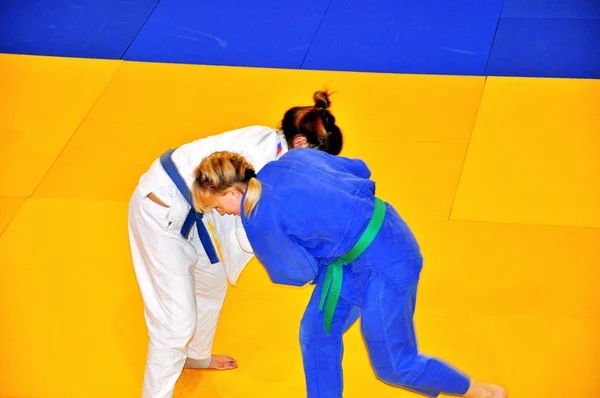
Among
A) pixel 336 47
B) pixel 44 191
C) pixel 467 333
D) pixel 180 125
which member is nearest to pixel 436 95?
pixel 336 47

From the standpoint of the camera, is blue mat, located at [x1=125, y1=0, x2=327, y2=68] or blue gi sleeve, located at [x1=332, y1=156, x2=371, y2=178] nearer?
blue gi sleeve, located at [x1=332, y1=156, x2=371, y2=178]

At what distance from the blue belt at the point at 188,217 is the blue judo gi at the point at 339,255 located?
46 centimetres

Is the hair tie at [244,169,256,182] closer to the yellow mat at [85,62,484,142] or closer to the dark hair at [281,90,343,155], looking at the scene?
the dark hair at [281,90,343,155]

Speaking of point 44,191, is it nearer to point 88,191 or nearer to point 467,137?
point 88,191

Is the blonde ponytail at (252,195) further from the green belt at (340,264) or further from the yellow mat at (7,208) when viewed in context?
the yellow mat at (7,208)

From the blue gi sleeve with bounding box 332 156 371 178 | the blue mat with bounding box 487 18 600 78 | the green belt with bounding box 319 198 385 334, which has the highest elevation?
the blue mat with bounding box 487 18 600 78

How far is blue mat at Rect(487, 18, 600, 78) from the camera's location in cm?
630

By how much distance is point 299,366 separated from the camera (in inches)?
171

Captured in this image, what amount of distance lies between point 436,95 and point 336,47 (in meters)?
1.04

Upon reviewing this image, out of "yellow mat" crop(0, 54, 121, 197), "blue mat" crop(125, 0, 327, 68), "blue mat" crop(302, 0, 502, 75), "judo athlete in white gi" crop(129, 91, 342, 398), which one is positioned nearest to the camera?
"judo athlete in white gi" crop(129, 91, 342, 398)

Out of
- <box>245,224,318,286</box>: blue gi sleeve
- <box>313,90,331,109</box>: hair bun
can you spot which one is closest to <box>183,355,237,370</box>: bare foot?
<box>245,224,318,286</box>: blue gi sleeve

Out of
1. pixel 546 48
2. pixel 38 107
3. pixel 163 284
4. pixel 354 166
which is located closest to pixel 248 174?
pixel 354 166

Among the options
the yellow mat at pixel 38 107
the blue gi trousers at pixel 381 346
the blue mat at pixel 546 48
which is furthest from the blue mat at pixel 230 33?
the blue gi trousers at pixel 381 346

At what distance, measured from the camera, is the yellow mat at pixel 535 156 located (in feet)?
16.7
